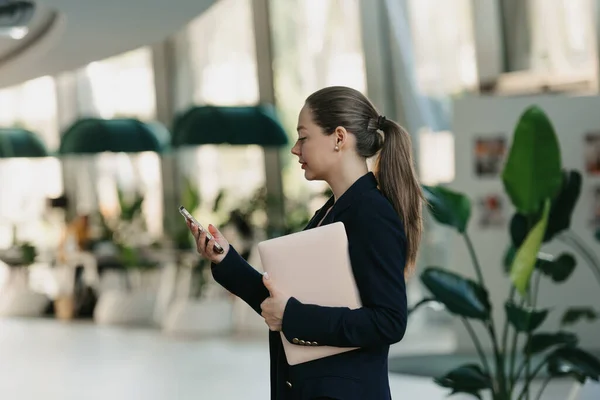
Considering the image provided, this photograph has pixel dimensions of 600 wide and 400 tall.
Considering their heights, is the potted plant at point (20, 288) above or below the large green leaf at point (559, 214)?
below

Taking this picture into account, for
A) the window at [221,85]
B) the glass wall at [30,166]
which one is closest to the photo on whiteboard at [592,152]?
the window at [221,85]

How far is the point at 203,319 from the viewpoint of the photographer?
13211mm

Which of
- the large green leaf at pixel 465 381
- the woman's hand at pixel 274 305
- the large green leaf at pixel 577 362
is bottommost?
the large green leaf at pixel 465 381

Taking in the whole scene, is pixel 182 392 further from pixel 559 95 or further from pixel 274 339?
pixel 274 339

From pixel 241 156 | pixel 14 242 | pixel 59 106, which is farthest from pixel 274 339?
pixel 59 106

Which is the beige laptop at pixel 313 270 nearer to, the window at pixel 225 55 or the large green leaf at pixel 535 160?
the large green leaf at pixel 535 160

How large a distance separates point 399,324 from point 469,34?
34.6 ft

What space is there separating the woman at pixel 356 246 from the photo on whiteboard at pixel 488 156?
8147mm

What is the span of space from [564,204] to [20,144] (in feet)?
35.6

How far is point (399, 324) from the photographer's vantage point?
2.31 metres

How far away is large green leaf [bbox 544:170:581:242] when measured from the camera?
18.5ft

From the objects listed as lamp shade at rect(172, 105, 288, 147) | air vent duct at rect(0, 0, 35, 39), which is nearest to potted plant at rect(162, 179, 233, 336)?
lamp shade at rect(172, 105, 288, 147)

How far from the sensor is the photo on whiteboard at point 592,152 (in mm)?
10023

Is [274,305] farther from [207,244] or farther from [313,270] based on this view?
[207,244]
